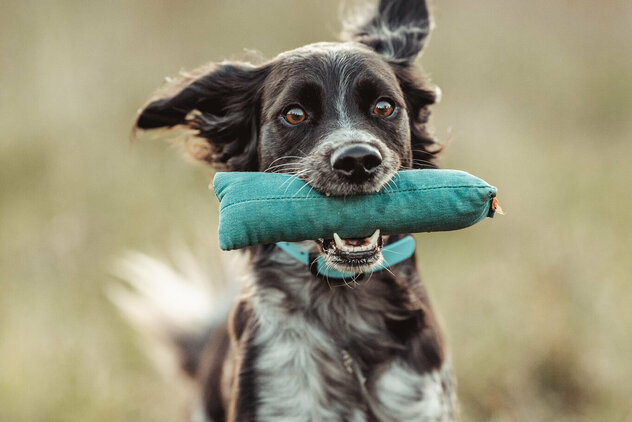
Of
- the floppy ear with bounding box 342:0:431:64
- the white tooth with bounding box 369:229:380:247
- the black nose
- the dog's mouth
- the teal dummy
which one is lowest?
the dog's mouth

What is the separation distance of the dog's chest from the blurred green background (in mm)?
1274

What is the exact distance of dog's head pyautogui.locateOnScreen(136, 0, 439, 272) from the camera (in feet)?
9.79

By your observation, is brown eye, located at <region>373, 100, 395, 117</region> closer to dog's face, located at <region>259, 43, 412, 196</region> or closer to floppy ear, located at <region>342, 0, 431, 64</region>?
dog's face, located at <region>259, 43, 412, 196</region>

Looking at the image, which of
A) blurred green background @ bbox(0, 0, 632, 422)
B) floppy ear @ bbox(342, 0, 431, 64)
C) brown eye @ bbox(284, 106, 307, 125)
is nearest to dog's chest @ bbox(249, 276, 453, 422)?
brown eye @ bbox(284, 106, 307, 125)

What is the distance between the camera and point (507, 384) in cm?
473

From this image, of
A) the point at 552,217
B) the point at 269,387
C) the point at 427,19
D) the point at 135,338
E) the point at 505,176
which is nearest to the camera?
the point at 269,387

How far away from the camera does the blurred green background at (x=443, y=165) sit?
191 inches

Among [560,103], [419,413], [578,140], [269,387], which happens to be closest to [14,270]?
[269,387]

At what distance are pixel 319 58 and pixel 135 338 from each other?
3.09m

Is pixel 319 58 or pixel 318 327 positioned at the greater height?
pixel 319 58

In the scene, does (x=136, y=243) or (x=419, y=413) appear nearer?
(x=419, y=413)

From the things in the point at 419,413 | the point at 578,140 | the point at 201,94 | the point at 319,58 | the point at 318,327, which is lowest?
the point at 578,140

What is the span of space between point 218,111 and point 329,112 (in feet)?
2.90

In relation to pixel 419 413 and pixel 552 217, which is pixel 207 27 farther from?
pixel 419 413
